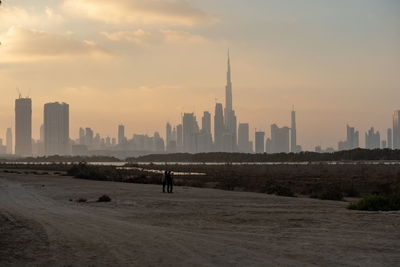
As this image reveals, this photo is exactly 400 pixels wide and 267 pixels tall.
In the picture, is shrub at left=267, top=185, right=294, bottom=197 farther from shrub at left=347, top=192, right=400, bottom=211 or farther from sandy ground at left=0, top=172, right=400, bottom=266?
shrub at left=347, top=192, right=400, bottom=211

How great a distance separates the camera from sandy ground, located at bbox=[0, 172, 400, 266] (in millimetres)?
12508

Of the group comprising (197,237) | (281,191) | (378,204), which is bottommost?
(281,191)

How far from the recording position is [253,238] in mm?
15930

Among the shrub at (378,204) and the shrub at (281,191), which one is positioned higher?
the shrub at (378,204)

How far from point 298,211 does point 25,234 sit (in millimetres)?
12747

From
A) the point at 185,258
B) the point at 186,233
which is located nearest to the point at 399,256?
the point at 185,258

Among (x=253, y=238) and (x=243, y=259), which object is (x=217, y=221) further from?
(x=243, y=259)

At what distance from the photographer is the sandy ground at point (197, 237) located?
12508 mm

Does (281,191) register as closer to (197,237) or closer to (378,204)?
(378,204)

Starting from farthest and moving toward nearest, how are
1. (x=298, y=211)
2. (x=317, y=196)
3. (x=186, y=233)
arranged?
(x=317, y=196) → (x=298, y=211) → (x=186, y=233)

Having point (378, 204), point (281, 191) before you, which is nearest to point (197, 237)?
point (378, 204)

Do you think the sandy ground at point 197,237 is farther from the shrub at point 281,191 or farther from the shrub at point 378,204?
the shrub at point 281,191

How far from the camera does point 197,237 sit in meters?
16.0

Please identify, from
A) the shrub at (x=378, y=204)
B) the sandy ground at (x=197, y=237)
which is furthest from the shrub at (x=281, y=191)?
the shrub at (x=378, y=204)
